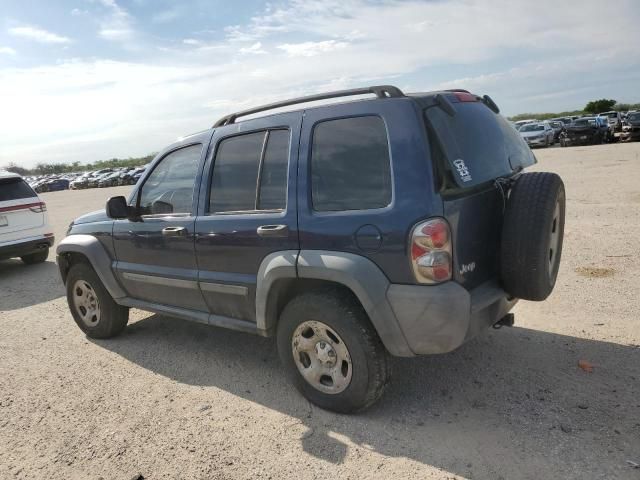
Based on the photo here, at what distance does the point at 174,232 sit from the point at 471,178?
228 centimetres

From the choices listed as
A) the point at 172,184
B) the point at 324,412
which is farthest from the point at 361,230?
the point at 172,184

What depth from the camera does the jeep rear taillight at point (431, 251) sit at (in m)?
2.77

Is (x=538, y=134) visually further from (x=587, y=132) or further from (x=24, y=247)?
(x=24, y=247)

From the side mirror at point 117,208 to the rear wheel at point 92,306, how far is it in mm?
852

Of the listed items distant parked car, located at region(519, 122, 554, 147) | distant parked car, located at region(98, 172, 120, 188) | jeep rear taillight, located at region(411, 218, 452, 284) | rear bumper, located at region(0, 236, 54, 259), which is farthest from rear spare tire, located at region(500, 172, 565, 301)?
distant parked car, located at region(98, 172, 120, 188)

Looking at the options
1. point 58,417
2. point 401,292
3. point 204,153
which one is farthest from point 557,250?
point 58,417

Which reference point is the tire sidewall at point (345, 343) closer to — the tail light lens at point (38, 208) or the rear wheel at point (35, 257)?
the tail light lens at point (38, 208)

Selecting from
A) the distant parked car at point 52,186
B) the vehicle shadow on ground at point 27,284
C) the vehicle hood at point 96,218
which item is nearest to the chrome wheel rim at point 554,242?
the vehicle hood at point 96,218

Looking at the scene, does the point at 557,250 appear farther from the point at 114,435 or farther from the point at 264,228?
the point at 114,435

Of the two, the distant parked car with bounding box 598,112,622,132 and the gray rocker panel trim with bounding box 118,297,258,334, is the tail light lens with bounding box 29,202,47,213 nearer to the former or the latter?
the gray rocker panel trim with bounding box 118,297,258,334

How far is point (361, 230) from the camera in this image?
2.95 metres

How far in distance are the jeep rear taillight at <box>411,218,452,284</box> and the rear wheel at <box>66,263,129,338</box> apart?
335cm

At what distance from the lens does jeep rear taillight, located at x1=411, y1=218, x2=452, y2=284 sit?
277 cm

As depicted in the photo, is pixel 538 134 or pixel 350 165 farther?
pixel 538 134
